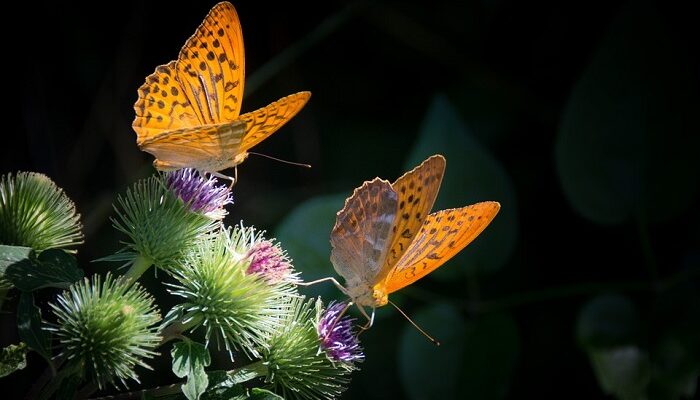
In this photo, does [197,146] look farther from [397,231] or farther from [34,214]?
[397,231]

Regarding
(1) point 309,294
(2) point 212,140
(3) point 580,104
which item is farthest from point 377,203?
(3) point 580,104

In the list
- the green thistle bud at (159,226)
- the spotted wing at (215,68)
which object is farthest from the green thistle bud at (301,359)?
the spotted wing at (215,68)

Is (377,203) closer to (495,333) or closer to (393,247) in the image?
(393,247)

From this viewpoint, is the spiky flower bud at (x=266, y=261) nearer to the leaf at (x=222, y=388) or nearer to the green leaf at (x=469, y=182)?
the leaf at (x=222, y=388)

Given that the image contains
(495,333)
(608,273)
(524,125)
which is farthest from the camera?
(524,125)

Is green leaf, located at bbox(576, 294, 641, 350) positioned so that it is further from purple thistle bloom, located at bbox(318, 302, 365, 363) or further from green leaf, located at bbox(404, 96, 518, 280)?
purple thistle bloom, located at bbox(318, 302, 365, 363)

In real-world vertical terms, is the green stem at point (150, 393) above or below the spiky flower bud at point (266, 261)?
below
